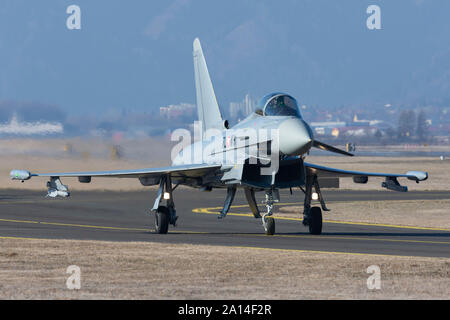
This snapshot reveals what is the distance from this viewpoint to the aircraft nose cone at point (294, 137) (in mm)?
25094

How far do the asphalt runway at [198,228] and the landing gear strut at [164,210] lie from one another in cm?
43

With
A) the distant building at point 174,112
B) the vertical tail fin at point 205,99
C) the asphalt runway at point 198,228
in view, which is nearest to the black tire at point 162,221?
the asphalt runway at point 198,228

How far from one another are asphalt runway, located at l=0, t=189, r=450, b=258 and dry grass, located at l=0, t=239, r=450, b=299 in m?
2.54

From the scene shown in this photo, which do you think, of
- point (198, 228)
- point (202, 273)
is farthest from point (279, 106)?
point (202, 273)

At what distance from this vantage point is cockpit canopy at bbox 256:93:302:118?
86.4 feet

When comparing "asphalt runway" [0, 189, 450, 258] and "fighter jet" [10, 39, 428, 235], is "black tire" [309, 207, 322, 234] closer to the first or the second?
"fighter jet" [10, 39, 428, 235]

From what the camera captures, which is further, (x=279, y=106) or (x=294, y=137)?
(x=279, y=106)

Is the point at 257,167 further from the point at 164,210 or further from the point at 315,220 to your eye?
the point at 164,210

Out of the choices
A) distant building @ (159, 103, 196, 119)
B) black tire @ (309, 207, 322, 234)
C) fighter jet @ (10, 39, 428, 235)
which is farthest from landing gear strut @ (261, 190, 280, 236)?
distant building @ (159, 103, 196, 119)

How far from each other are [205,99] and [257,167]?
22.8 ft

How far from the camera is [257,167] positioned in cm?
2709

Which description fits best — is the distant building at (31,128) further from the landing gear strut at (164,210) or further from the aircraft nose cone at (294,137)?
the aircraft nose cone at (294,137)

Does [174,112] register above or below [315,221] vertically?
above
